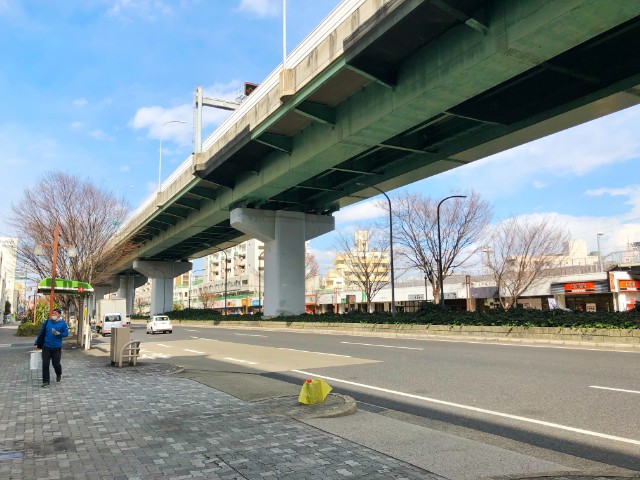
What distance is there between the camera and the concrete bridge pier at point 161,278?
69.9 m

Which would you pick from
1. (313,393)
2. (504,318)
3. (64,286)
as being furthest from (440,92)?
(64,286)

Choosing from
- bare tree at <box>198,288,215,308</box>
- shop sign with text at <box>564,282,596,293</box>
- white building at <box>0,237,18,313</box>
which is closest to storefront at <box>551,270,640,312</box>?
shop sign with text at <box>564,282,596,293</box>

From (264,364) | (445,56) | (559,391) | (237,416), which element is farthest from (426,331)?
(237,416)

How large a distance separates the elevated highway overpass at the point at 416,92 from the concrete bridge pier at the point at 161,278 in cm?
3729

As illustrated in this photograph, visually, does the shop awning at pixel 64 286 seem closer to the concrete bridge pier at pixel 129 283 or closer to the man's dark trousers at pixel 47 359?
the man's dark trousers at pixel 47 359

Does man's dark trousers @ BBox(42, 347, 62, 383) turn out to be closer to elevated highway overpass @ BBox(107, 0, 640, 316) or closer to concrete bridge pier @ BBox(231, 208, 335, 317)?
elevated highway overpass @ BBox(107, 0, 640, 316)

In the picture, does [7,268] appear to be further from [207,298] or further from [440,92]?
[440,92]

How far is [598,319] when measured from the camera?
1886 centimetres

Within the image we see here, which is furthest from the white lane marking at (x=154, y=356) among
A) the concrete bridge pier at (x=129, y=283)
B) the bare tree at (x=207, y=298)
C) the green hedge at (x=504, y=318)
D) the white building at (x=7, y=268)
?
the bare tree at (x=207, y=298)

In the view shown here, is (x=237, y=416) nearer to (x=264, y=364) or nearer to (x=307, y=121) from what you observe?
(x=264, y=364)

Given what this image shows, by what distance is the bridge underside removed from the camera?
41.5 ft

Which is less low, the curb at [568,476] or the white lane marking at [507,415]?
the curb at [568,476]

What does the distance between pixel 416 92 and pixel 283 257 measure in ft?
75.9

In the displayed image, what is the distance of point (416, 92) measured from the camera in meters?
15.9
